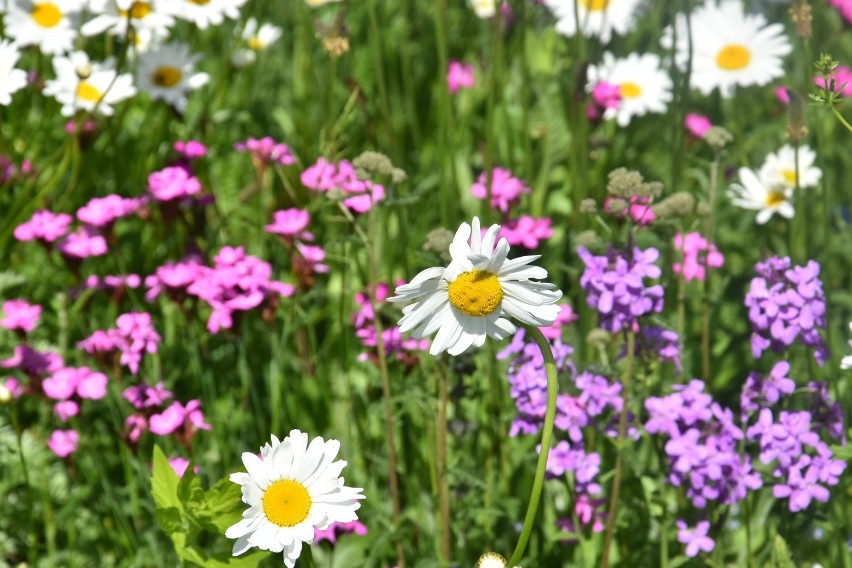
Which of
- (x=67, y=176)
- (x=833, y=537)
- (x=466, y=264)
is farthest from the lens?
(x=67, y=176)

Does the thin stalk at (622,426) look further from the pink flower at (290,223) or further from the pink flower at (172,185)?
the pink flower at (172,185)

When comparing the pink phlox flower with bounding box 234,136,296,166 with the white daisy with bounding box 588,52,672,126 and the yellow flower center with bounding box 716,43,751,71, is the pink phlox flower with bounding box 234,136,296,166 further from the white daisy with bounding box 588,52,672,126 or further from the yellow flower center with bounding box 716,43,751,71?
the yellow flower center with bounding box 716,43,751,71

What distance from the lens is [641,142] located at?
334cm

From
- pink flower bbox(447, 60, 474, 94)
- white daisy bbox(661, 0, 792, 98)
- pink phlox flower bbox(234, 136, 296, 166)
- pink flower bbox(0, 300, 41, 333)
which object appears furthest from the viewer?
pink flower bbox(447, 60, 474, 94)

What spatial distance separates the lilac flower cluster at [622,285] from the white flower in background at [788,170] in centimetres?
91

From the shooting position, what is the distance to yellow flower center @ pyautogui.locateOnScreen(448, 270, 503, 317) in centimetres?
123

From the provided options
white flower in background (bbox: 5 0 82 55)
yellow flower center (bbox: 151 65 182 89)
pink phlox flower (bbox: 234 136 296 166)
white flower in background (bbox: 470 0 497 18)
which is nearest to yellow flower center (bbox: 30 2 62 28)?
white flower in background (bbox: 5 0 82 55)

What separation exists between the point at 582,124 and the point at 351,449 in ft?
2.67

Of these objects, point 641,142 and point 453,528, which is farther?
point 641,142

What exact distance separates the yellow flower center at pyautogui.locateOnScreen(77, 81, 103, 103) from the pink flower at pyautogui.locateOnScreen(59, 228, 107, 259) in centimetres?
46

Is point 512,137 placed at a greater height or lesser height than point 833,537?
greater

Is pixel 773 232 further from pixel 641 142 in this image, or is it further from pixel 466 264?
pixel 466 264

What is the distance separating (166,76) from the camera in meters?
2.75

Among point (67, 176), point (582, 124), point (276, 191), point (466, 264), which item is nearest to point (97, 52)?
point (67, 176)
